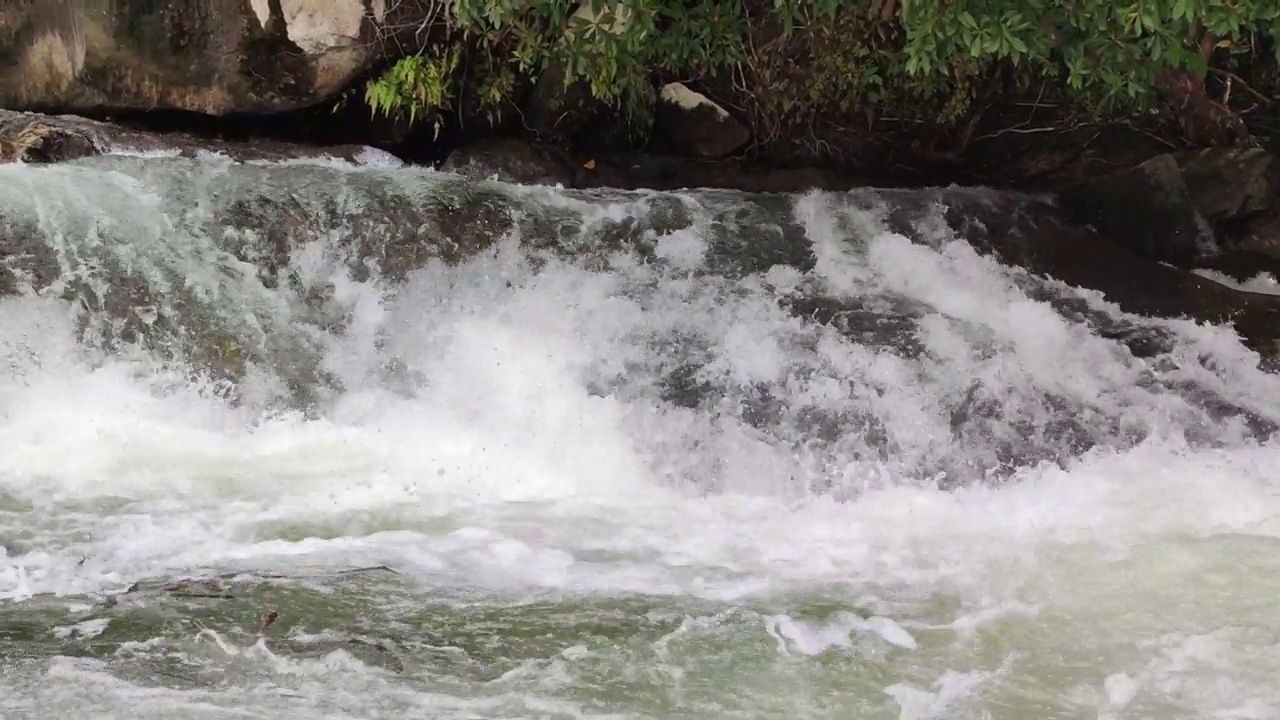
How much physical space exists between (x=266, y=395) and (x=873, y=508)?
323 cm

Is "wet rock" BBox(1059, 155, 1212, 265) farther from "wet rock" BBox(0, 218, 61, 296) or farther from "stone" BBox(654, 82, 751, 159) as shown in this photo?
"wet rock" BBox(0, 218, 61, 296)

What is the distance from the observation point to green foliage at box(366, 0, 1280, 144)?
16.4 ft

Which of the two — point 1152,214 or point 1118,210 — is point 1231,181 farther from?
point 1118,210

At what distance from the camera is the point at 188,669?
344cm

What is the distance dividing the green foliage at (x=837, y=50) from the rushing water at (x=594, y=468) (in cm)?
78

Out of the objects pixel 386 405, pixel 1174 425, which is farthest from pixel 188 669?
pixel 1174 425

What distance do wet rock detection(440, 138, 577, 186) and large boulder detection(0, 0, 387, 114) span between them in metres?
0.88

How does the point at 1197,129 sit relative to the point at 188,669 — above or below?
above

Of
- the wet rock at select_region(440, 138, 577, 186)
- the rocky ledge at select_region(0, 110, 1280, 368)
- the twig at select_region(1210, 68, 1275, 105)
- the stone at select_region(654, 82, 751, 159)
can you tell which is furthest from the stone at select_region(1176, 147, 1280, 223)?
the wet rock at select_region(440, 138, 577, 186)

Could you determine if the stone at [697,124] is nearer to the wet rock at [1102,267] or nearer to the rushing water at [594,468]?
the rushing water at [594,468]

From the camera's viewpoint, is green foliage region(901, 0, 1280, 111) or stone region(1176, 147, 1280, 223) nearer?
green foliage region(901, 0, 1280, 111)

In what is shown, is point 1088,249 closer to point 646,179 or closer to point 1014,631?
point 646,179

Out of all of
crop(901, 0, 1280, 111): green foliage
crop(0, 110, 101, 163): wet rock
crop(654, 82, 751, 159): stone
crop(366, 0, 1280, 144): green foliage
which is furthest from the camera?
crop(654, 82, 751, 159): stone

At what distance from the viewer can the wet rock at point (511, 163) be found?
23.4 ft
